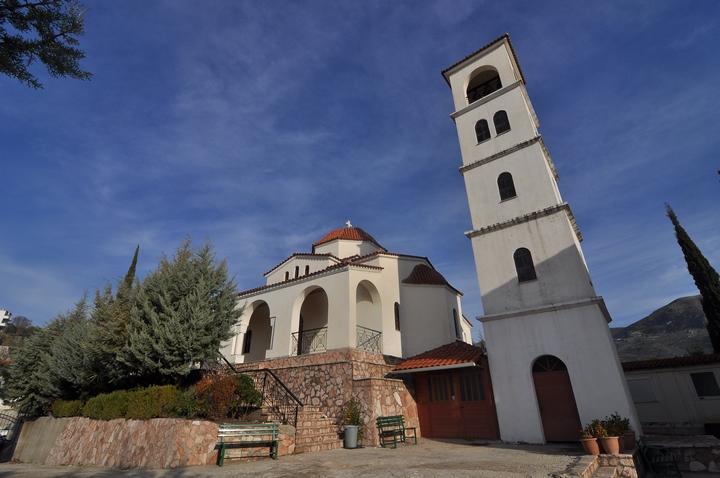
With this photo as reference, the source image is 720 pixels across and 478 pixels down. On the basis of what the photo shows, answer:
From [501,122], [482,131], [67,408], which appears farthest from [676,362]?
[67,408]

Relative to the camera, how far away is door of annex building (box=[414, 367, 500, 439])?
40.5 feet

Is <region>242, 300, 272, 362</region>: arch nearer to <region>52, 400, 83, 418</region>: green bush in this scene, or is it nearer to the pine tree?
<region>52, 400, 83, 418</region>: green bush

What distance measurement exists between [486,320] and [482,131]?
8564 mm

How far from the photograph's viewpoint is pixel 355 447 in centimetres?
1138

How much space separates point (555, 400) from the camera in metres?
10.8

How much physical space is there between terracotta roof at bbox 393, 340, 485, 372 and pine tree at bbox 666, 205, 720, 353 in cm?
1712

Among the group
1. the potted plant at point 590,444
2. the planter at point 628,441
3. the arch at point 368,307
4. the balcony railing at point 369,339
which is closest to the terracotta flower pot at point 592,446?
the potted plant at point 590,444

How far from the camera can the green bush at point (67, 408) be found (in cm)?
1254

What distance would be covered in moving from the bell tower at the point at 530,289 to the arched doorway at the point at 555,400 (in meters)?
0.03

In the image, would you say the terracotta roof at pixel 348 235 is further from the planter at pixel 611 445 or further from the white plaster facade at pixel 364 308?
the planter at pixel 611 445

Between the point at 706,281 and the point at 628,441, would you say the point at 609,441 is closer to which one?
the point at 628,441

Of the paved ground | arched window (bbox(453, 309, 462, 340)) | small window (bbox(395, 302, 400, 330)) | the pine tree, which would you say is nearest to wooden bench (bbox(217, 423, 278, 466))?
the paved ground

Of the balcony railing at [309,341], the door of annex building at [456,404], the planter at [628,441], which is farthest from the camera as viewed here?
the balcony railing at [309,341]

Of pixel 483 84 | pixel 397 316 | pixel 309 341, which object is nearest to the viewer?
pixel 397 316
